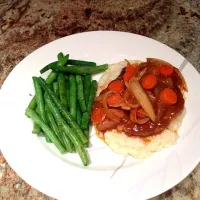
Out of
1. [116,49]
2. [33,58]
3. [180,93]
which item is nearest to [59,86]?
[33,58]

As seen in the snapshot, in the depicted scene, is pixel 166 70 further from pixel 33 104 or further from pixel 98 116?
pixel 33 104

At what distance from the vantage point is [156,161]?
3.36 metres

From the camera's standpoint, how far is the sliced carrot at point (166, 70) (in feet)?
12.6

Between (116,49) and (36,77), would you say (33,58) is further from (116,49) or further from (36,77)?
(116,49)

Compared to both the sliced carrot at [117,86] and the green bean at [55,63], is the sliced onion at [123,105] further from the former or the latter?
the green bean at [55,63]

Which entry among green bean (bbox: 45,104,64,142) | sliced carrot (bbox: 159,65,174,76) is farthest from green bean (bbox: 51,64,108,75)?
sliced carrot (bbox: 159,65,174,76)

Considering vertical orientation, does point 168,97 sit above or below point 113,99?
below

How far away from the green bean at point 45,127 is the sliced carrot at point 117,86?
0.75m

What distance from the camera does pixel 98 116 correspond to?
12.1 ft

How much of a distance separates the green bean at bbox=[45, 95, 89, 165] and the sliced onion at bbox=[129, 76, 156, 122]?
702 millimetres

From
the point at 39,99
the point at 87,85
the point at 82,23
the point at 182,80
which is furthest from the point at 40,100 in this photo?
the point at 82,23

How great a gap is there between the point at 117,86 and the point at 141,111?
0.38 metres

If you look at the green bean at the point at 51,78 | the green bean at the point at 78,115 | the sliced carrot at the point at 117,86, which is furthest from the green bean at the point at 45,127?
the sliced carrot at the point at 117,86

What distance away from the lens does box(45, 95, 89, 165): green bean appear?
3.41m
